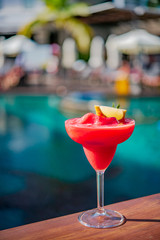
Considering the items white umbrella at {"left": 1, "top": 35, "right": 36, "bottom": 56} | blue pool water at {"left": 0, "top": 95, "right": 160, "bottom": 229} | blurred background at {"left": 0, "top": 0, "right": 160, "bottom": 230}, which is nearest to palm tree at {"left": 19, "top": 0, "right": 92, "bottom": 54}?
blurred background at {"left": 0, "top": 0, "right": 160, "bottom": 230}

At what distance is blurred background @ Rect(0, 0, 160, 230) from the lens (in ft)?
12.0

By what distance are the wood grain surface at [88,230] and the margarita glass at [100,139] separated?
0.13ft

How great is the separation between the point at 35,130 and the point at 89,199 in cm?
445

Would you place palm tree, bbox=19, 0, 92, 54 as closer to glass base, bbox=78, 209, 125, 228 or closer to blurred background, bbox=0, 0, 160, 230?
blurred background, bbox=0, 0, 160, 230

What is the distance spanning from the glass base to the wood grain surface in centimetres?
2

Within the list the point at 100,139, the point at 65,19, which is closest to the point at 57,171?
the point at 100,139

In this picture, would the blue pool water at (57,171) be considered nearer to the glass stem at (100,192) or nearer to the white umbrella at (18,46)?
the glass stem at (100,192)

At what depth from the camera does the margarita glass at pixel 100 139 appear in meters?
1.23

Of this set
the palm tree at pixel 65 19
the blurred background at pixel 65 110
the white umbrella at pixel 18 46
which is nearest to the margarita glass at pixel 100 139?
the blurred background at pixel 65 110

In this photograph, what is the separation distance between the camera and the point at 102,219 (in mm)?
1310

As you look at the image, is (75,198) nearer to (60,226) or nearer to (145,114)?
(60,226)

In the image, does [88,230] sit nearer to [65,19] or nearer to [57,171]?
[57,171]

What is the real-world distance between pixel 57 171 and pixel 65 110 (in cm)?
596

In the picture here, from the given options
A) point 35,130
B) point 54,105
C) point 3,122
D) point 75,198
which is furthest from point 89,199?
point 54,105
